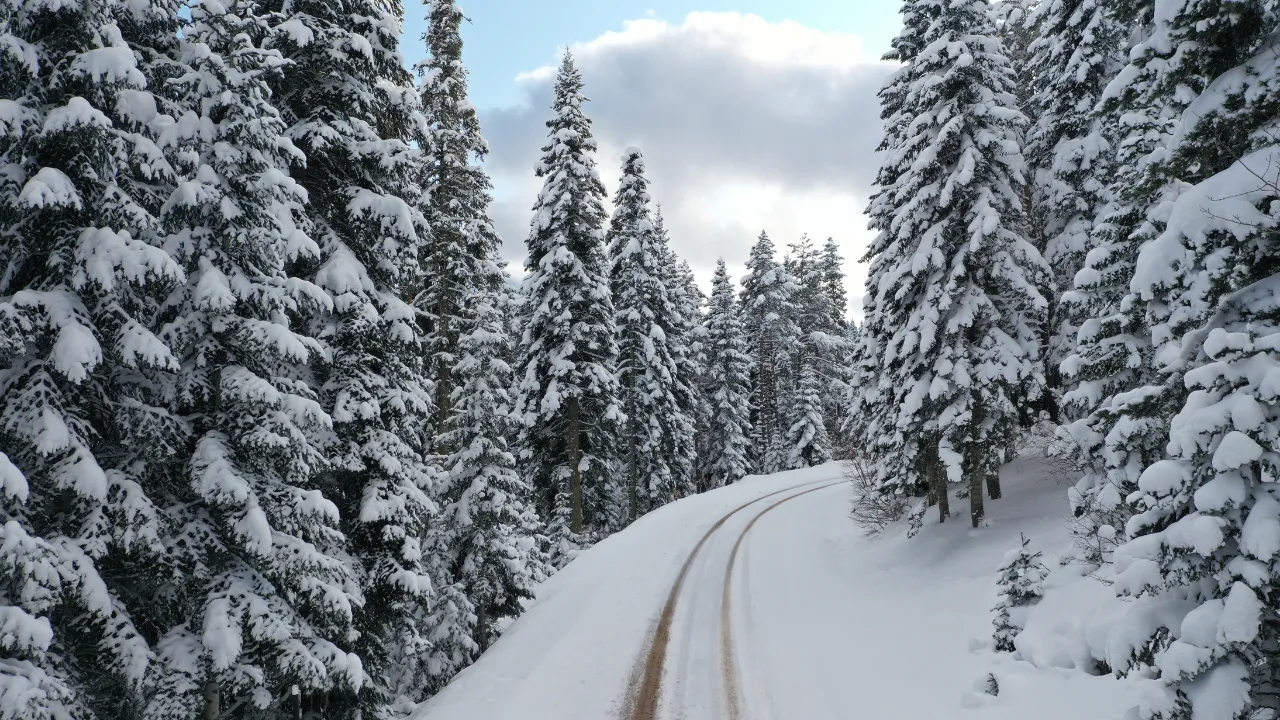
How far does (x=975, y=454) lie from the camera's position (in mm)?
14805

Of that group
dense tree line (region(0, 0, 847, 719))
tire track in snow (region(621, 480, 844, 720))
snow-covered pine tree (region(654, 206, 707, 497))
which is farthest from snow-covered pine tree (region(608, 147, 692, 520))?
tire track in snow (region(621, 480, 844, 720))

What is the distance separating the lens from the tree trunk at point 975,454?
14.5m

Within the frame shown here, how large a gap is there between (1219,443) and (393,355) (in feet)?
38.5

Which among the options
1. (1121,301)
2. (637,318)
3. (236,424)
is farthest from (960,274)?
(637,318)

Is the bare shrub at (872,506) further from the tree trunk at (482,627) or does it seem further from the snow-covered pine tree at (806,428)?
the snow-covered pine tree at (806,428)

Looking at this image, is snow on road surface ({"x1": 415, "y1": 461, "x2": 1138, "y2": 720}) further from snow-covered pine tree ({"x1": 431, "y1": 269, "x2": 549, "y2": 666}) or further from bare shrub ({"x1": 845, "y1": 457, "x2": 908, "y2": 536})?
snow-covered pine tree ({"x1": 431, "y1": 269, "x2": 549, "y2": 666})

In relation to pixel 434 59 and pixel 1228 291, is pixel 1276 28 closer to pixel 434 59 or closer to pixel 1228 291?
pixel 1228 291

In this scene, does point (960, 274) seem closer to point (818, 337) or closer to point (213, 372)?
point (213, 372)

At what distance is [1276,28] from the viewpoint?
18.7 ft

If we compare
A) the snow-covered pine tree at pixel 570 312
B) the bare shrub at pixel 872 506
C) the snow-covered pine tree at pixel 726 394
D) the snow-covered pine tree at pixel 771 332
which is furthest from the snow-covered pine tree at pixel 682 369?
the bare shrub at pixel 872 506

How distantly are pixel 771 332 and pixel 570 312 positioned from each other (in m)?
28.3

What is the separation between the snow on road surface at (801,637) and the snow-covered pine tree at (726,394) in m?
25.1

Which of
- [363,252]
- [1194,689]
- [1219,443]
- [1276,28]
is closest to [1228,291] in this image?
[1219,443]

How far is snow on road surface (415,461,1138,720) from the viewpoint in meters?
8.55
